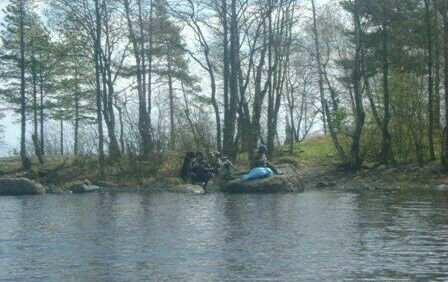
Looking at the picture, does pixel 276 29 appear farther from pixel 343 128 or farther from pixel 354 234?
pixel 354 234

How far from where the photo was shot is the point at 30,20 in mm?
54125

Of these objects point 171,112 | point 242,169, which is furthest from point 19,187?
point 171,112

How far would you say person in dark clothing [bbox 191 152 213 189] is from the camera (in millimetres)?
39969

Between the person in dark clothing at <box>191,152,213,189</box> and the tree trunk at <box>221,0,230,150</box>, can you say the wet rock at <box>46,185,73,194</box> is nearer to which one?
the person in dark clothing at <box>191,152,213,189</box>

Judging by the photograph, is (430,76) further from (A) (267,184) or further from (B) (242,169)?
(B) (242,169)

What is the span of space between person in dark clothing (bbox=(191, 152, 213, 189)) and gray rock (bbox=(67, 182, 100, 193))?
5.78 metres

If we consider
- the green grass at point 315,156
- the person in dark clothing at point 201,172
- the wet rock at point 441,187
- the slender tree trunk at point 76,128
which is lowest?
the wet rock at point 441,187

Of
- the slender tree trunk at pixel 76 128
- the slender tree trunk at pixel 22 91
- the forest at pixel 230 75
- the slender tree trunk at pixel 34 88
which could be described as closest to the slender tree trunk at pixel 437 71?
the forest at pixel 230 75

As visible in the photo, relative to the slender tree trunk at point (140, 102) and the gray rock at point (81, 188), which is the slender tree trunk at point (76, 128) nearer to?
the slender tree trunk at point (140, 102)

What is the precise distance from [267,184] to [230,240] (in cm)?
1770

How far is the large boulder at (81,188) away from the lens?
41406mm

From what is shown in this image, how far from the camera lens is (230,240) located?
18438 millimetres

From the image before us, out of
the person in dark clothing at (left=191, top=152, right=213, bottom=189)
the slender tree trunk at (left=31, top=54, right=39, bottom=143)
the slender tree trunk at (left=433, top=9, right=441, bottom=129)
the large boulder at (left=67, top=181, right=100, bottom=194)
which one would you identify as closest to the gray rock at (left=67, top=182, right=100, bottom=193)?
the large boulder at (left=67, top=181, right=100, bottom=194)

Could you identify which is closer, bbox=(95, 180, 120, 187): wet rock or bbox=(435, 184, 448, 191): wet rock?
bbox=(435, 184, 448, 191): wet rock
